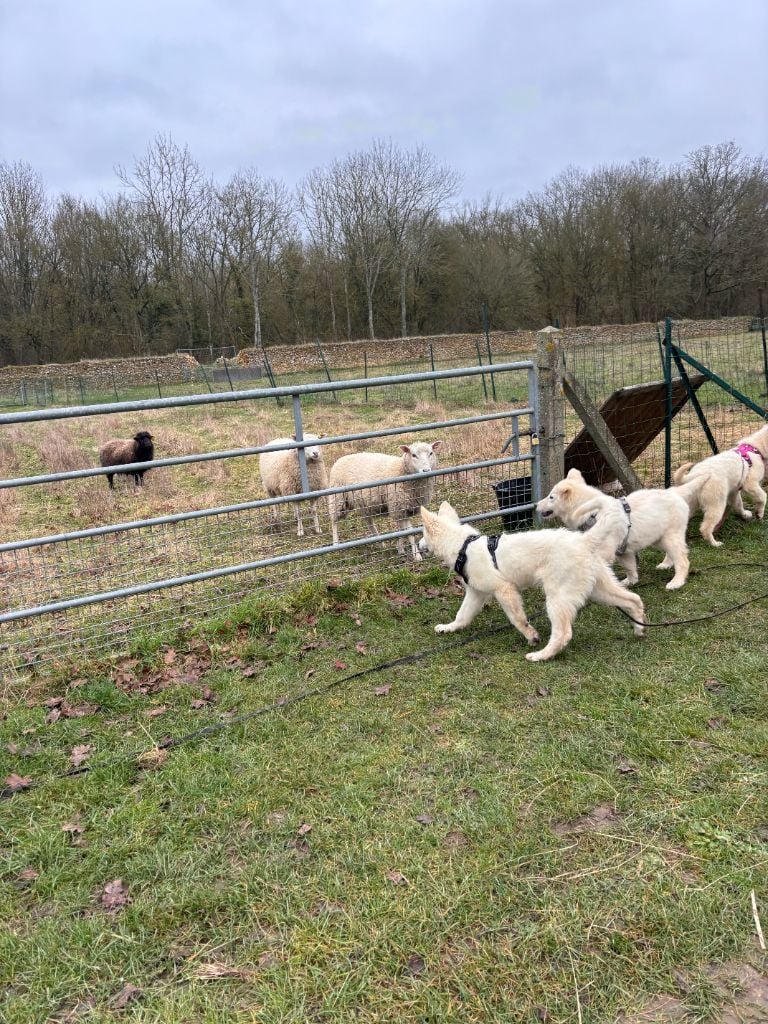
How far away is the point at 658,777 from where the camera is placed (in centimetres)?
287

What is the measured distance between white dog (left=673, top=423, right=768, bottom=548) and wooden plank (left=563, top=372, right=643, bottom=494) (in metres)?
0.50

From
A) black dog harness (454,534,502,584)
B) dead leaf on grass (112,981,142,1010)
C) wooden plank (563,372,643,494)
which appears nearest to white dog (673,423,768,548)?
wooden plank (563,372,643,494)

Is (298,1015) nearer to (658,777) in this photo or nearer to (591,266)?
(658,777)

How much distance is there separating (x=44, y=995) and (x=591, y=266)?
177 feet

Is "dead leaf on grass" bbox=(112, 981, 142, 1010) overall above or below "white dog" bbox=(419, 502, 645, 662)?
below

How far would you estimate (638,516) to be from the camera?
16.1 feet

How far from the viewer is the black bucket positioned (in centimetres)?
644

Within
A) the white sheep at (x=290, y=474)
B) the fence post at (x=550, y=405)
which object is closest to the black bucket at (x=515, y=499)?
the fence post at (x=550, y=405)

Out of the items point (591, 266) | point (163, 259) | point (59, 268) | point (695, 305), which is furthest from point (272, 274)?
point (695, 305)

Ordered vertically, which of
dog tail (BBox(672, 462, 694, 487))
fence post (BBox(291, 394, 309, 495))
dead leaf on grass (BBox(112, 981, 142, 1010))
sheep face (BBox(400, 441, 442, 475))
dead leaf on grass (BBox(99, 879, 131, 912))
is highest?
fence post (BBox(291, 394, 309, 495))

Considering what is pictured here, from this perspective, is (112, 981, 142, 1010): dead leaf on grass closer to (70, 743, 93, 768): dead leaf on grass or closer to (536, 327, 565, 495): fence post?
(70, 743, 93, 768): dead leaf on grass

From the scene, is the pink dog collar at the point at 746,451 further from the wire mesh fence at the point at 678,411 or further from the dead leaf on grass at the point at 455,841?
the dead leaf on grass at the point at 455,841

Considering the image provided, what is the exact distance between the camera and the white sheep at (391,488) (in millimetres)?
6336

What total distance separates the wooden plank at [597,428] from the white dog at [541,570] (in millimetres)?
2062
